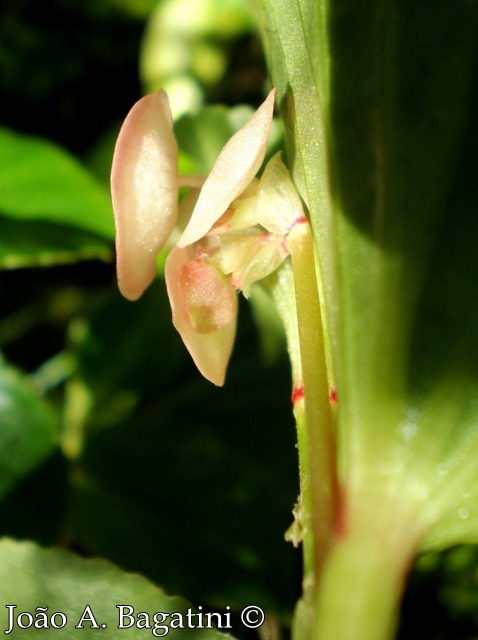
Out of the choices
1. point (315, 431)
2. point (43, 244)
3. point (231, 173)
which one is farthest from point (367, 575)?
point (43, 244)

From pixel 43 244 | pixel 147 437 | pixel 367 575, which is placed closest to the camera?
pixel 367 575

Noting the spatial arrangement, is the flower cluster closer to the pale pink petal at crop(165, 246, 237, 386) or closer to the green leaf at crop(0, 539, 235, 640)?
the pale pink petal at crop(165, 246, 237, 386)

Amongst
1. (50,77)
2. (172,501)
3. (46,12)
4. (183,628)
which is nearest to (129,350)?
(172,501)

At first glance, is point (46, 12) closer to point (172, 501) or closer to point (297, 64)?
point (172, 501)

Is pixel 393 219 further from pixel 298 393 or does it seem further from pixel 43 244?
pixel 43 244

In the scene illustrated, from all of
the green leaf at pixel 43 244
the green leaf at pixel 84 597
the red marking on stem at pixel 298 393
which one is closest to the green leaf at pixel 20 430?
the green leaf at pixel 43 244

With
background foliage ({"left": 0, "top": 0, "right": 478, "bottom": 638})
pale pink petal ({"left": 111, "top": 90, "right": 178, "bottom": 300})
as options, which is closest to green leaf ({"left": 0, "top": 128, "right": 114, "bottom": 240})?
background foliage ({"left": 0, "top": 0, "right": 478, "bottom": 638})

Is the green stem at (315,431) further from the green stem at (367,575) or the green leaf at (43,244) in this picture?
the green leaf at (43,244)
